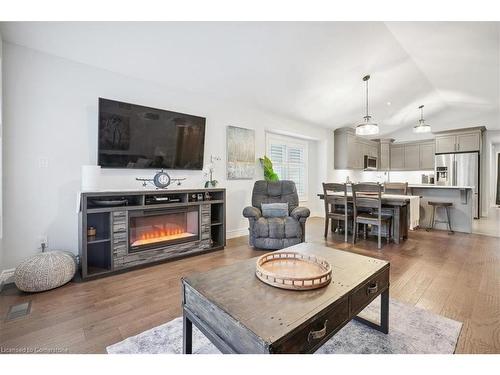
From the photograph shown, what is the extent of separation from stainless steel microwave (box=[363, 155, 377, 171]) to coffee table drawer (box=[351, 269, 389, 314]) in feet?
21.0

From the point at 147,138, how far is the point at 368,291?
306 cm

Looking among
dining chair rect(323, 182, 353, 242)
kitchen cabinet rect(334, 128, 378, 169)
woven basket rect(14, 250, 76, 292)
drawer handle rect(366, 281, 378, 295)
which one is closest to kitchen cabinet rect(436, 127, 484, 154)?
kitchen cabinet rect(334, 128, 378, 169)

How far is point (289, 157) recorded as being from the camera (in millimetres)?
6215

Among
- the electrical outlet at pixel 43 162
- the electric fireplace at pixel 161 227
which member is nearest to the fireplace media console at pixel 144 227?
the electric fireplace at pixel 161 227

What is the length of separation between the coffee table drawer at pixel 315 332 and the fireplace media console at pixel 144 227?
241 centimetres

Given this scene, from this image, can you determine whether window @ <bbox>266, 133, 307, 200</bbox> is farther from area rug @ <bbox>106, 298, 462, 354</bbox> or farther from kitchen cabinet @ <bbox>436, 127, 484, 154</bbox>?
area rug @ <bbox>106, 298, 462, 354</bbox>

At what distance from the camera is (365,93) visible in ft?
17.0

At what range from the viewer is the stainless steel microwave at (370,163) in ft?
24.3

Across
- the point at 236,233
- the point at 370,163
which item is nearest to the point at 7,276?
the point at 236,233

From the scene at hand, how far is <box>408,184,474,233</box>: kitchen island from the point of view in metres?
4.77

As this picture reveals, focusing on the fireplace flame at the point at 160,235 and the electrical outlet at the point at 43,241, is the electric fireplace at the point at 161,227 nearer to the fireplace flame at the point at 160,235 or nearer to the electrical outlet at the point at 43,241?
the fireplace flame at the point at 160,235

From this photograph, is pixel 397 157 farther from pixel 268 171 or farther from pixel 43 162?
pixel 43 162
